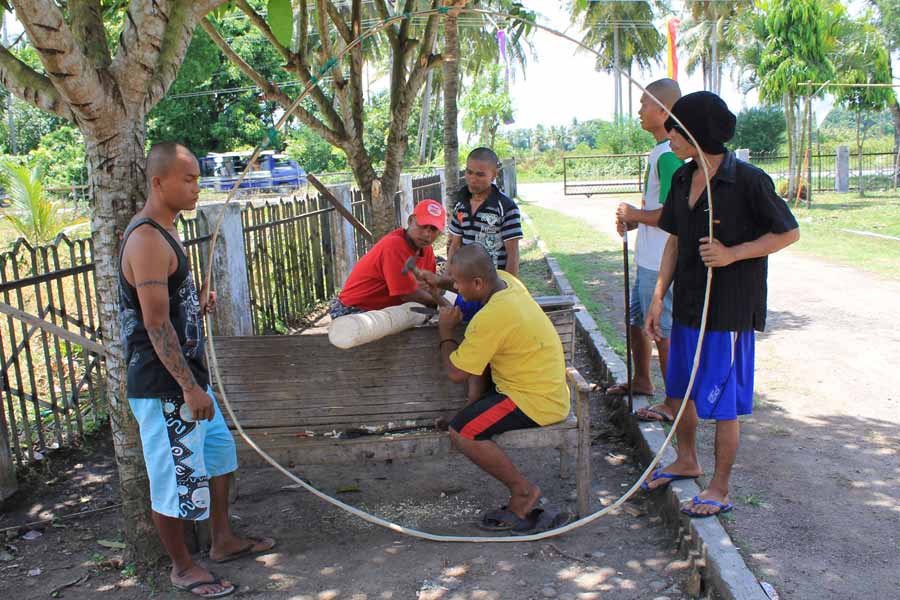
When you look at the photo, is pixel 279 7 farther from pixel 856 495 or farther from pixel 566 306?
pixel 856 495

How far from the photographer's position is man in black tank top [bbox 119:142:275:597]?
3.25 m

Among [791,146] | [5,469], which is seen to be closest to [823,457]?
[5,469]

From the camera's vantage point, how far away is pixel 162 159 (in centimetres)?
330

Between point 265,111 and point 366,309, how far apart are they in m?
40.7

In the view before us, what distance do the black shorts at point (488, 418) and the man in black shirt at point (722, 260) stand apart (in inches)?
35.6

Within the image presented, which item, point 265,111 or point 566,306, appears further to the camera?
point 265,111

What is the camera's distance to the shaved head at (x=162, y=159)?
330cm

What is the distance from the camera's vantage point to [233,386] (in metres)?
4.38

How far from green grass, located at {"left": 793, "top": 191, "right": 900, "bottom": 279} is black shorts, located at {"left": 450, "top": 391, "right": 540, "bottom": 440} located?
27.0ft

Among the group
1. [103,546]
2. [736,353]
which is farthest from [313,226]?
[736,353]

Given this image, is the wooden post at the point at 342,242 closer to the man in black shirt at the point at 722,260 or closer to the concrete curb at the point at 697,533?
the concrete curb at the point at 697,533

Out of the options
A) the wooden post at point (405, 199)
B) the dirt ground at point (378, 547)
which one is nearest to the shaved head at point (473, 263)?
the dirt ground at point (378, 547)

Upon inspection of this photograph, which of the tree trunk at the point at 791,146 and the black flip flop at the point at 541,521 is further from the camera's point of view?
the tree trunk at the point at 791,146

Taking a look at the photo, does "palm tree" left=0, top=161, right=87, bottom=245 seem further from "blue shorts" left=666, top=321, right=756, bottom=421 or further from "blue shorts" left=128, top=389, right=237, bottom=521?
"blue shorts" left=666, top=321, right=756, bottom=421
